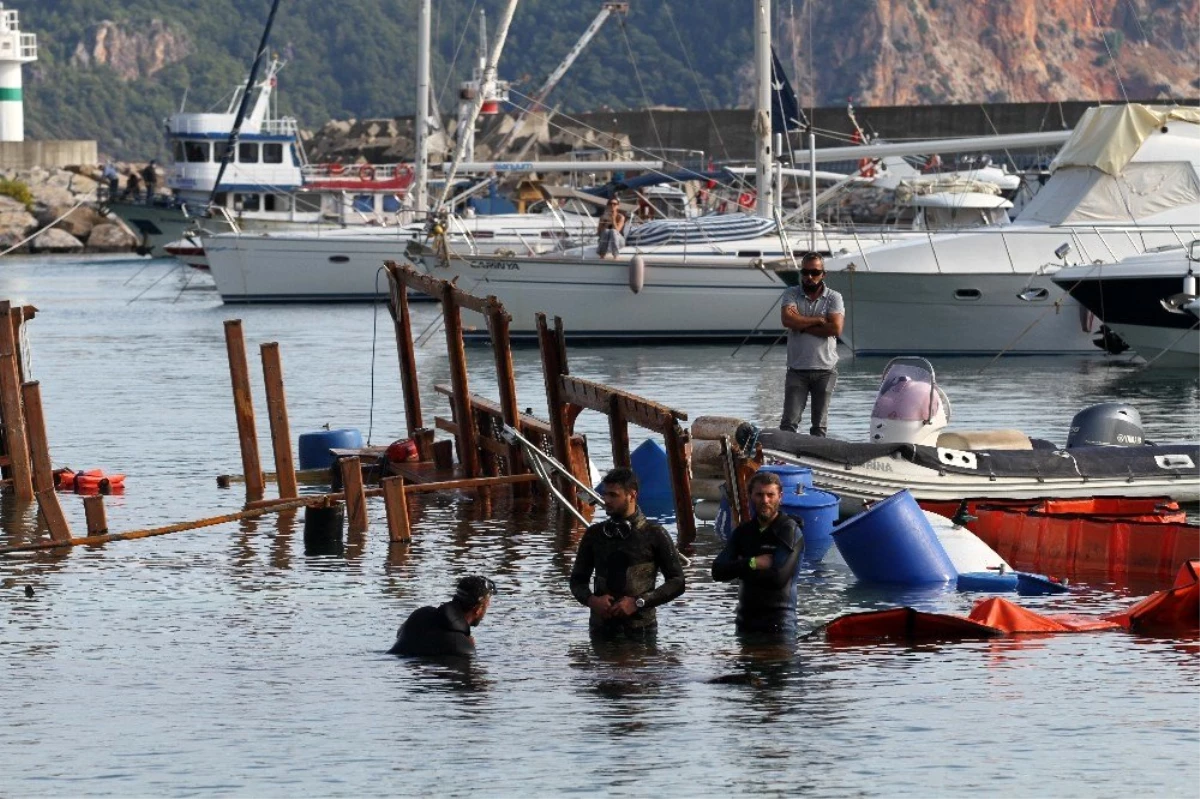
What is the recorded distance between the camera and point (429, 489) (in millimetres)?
18469

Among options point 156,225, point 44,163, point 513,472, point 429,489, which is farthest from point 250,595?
point 44,163

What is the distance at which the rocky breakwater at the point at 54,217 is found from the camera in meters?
85.5

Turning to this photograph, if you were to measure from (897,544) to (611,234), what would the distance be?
76.8ft

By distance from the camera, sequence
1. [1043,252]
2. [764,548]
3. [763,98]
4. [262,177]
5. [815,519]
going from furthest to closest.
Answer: [262,177], [763,98], [1043,252], [815,519], [764,548]

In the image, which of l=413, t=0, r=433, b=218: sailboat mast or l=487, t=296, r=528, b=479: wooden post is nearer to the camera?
l=487, t=296, r=528, b=479: wooden post

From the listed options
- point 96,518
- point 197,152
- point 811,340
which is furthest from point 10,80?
point 96,518

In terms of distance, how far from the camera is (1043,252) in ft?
115

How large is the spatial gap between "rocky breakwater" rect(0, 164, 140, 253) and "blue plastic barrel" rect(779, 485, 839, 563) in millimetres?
69517

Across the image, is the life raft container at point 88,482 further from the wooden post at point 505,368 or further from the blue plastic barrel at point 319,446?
the wooden post at point 505,368

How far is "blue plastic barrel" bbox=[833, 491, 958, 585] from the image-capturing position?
15781 mm

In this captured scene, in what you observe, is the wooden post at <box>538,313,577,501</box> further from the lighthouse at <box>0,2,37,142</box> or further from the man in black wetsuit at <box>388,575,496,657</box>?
the lighthouse at <box>0,2,37,142</box>

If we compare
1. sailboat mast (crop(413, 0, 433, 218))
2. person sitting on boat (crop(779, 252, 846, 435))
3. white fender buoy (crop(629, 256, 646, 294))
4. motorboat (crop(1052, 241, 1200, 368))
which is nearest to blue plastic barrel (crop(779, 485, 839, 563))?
person sitting on boat (crop(779, 252, 846, 435))

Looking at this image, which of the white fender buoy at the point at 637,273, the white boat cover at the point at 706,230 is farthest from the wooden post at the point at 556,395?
the white boat cover at the point at 706,230

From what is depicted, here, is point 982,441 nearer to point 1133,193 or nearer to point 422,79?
point 1133,193
